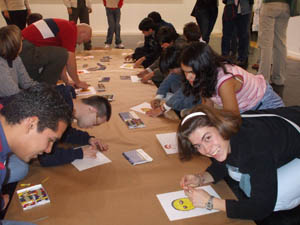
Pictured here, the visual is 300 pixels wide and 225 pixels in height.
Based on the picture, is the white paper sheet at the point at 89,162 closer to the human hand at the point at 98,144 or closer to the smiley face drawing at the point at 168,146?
the human hand at the point at 98,144

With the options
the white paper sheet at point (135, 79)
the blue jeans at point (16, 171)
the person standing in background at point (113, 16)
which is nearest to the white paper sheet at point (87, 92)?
the white paper sheet at point (135, 79)

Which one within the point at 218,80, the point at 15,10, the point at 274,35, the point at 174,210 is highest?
the point at 15,10

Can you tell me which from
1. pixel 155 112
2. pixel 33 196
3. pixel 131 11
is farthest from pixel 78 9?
pixel 33 196

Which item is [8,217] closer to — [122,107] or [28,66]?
[122,107]

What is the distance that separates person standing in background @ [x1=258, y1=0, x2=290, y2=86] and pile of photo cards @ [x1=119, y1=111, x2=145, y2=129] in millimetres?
2190

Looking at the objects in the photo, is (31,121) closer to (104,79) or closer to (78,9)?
(104,79)

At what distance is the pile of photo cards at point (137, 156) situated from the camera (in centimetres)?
168

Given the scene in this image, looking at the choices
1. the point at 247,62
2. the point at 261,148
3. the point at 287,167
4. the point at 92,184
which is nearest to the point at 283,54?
the point at 247,62

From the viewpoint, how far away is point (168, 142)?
1914 millimetres

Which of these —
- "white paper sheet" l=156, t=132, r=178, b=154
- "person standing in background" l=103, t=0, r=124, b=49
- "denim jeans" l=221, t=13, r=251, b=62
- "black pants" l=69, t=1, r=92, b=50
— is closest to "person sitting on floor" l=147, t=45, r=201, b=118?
"white paper sheet" l=156, t=132, r=178, b=154

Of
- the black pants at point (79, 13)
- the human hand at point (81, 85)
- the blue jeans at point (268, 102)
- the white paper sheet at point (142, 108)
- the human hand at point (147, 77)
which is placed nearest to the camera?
the blue jeans at point (268, 102)

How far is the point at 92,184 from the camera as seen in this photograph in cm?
148

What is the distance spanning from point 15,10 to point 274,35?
4286 mm

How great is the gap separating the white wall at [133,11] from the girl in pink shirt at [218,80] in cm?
678
